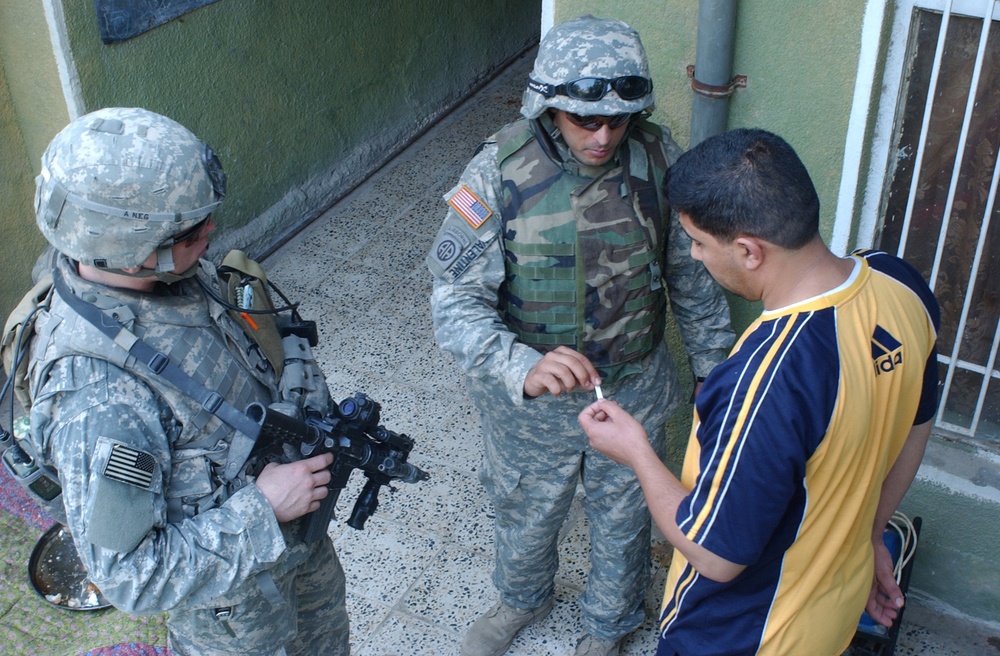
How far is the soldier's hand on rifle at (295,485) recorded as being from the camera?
230 centimetres

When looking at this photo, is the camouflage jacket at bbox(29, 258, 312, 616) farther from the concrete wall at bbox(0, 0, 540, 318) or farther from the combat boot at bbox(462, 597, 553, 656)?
the concrete wall at bbox(0, 0, 540, 318)

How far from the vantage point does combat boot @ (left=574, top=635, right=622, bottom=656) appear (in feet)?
10.8

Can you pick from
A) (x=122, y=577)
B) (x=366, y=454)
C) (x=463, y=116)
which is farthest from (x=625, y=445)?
(x=463, y=116)

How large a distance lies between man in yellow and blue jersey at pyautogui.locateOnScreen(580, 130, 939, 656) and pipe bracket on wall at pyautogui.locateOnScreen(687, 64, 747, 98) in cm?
103

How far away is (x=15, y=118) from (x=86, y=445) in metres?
3.33

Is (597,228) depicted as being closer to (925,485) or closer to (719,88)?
(719,88)

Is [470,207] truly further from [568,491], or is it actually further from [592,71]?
[568,491]

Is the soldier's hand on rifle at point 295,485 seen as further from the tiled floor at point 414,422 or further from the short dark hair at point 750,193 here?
the tiled floor at point 414,422

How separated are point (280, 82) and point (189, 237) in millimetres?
3569

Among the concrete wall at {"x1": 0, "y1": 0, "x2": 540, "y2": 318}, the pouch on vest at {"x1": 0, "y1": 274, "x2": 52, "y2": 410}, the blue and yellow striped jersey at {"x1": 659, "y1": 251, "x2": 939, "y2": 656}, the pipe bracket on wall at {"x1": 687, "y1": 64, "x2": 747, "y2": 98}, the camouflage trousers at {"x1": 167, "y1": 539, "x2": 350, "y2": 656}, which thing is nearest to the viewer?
the blue and yellow striped jersey at {"x1": 659, "y1": 251, "x2": 939, "y2": 656}

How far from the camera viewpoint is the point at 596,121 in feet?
8.53

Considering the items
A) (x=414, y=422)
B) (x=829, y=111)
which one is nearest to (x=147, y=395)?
(x=829, y=111)

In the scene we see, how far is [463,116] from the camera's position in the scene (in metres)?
6.83

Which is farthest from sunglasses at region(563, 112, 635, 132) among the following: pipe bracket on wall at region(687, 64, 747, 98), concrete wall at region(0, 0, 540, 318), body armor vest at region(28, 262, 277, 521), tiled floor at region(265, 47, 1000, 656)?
concrete wall at region(0, 0, 540, 318)
